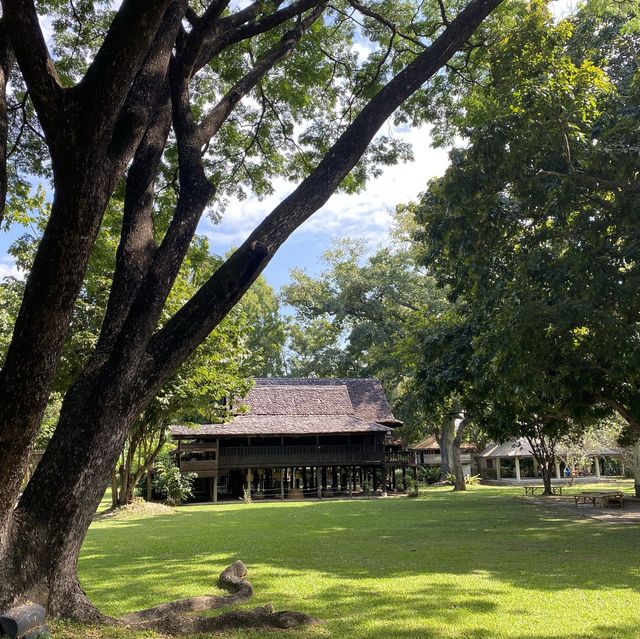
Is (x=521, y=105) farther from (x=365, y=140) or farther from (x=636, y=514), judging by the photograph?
(x=636, y=514)

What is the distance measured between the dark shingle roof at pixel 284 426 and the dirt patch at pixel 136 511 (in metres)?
4.52

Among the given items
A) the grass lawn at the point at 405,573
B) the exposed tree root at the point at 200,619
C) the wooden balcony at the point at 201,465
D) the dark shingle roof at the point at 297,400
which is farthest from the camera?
the dark shingle roof at the point at 297,400

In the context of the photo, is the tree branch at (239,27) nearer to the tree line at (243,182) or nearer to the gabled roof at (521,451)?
the tree line at (243,182)

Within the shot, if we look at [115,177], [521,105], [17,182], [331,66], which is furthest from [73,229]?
[521,105]

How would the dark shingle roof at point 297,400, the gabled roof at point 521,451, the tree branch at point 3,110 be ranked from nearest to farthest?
the tree branch at point 3,110
the dark shingle roof at point 297,400
the gabled roof at point 521,451

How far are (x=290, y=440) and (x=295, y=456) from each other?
1.28 metres

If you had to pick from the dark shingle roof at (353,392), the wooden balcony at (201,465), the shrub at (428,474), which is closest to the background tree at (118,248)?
the wooden balcony at (201,465)

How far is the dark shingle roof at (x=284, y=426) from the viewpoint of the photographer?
1069 inches

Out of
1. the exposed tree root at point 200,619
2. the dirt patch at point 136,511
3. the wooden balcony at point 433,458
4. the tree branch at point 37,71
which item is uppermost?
the tree branch at point 37,71

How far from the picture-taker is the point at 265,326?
149 feet

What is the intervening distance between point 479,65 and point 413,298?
27078 mm

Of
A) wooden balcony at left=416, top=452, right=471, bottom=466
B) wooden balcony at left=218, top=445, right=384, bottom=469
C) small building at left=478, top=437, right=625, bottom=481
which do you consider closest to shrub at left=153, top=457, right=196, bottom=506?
wooden balcony at left=218, top=445, right=384, bottom=469

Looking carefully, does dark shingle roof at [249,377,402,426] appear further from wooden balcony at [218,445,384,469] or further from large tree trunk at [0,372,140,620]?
large tree trunk at [0,372,140,620]

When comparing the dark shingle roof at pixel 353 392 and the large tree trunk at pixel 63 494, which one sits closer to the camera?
the large tree trunk at pixel 63 494
